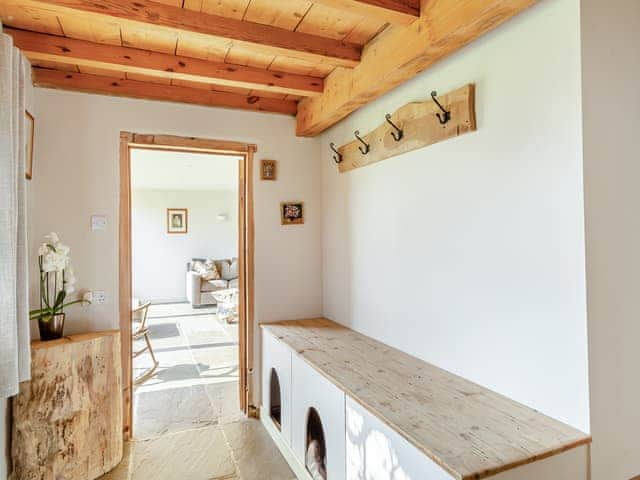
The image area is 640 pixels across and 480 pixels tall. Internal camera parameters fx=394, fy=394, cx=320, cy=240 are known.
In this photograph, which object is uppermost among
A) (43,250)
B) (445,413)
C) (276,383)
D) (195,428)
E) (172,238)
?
(172,238)

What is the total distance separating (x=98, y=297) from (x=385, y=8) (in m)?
2.34

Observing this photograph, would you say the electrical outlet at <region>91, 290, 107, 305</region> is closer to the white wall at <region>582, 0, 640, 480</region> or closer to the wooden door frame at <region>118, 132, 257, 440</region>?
the wooden door frame at <region>118, 132, 257, 440</region>

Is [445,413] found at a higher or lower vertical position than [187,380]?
higher

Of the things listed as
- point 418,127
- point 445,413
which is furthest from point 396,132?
point 445,413

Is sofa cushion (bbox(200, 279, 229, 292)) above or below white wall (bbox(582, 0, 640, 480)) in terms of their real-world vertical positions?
below

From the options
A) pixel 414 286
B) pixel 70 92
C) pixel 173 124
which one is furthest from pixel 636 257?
pixel 70 92

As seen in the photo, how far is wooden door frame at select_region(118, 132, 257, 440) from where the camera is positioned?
2.61 meters

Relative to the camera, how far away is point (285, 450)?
2.42 m

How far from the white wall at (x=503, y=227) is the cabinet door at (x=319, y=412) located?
531 millimetres

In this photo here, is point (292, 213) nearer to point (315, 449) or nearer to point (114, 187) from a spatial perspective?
point (114, 187)

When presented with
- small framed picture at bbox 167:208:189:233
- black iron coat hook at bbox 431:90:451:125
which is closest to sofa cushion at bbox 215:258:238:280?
small framed picture at bbox 167:208:189:233

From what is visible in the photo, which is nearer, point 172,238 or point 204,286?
point 204,286

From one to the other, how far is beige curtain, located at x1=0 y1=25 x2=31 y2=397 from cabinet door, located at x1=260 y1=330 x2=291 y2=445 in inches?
52.1

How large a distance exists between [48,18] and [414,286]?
87.9 inches
